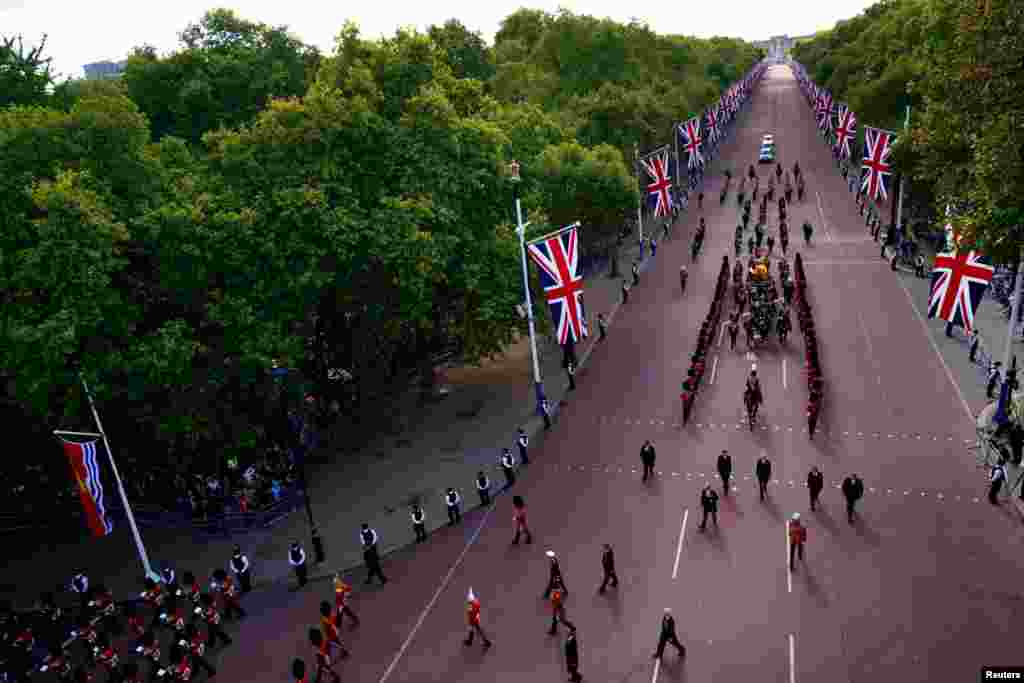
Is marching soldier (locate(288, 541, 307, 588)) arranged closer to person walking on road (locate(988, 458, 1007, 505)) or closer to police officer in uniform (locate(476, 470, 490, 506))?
police officer in uniform (locate(476, 470, 490, 506))

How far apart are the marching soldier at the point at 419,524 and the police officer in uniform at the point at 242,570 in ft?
14.1

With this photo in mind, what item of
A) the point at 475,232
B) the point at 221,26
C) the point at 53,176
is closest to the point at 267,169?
the point at 53,176

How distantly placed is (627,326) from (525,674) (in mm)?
22045

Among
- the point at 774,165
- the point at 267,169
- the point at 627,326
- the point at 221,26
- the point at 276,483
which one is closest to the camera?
the point at 267,169

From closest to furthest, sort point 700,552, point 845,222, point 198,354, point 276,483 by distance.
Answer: point 700,552 → point 198,354 → point 276,483 → point 845,222

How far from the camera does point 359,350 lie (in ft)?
78.9

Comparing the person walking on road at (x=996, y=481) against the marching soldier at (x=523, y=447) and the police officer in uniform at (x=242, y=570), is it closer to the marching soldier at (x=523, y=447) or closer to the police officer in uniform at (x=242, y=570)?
the marching soldier at (x=523, y=447)

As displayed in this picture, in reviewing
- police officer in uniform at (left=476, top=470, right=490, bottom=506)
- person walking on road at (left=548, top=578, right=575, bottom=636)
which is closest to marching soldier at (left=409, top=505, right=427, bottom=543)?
police officer in uniform at (left=476, top=470, right=490, bottom=506)

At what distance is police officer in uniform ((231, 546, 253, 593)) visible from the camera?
19.2 meters

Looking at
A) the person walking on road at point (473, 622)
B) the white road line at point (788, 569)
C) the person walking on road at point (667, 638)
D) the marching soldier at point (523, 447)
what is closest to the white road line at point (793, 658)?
the white road line at point (788, 569)

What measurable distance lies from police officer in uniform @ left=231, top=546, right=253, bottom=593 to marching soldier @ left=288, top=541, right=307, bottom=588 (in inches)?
43.1

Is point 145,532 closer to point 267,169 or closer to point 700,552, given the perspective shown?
point 267,169

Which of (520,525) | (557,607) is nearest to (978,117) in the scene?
(520,525)

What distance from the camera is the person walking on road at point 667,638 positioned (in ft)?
48.1
